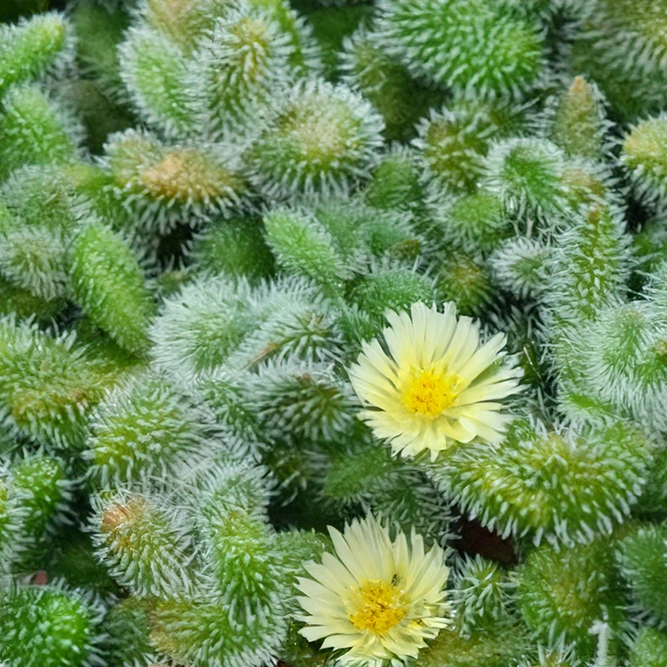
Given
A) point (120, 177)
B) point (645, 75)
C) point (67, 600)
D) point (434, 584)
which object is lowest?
point (67, 600)

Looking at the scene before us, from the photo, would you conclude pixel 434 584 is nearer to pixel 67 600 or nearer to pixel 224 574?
pixel 224 574

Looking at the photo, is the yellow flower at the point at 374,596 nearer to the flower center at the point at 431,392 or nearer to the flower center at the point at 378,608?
the flower center at the point at 378,608

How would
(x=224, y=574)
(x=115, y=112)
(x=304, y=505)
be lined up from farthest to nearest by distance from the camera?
(x=115, y=112)
(x=304, y=505)
(x=224, y=574)

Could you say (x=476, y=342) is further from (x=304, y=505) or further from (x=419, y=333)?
(x=304, y=505)

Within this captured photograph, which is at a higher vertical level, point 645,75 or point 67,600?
point 645,75

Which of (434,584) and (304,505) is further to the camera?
(304,505)

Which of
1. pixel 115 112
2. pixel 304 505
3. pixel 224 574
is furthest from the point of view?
pixel 115 112

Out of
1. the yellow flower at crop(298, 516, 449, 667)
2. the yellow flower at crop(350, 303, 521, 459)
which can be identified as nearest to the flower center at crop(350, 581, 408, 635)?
the yellow flower at crop(298, 516, 449, 667)

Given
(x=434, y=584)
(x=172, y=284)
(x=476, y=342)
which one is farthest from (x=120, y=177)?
(x=434, y=584)
